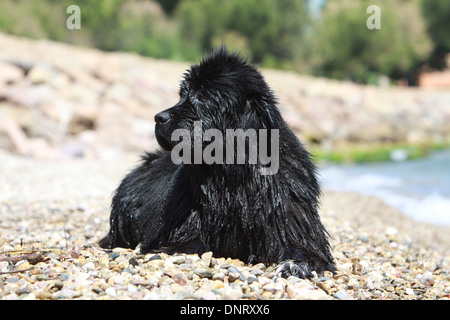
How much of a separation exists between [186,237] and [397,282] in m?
1.70

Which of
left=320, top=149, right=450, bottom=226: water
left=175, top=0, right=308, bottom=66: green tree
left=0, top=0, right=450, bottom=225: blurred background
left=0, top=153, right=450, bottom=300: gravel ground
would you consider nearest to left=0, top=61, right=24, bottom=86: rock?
left=0, top=0, right=450, bottom=225: blurred background

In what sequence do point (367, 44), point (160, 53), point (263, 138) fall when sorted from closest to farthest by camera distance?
point (263, 138)
point (160, 53)
point (367, 44)

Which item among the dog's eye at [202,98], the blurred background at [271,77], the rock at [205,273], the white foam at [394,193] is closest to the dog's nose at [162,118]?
the dog's eye at [202,98]

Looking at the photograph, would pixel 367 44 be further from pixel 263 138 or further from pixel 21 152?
pixel 263 138

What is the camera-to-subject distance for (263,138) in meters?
3.73

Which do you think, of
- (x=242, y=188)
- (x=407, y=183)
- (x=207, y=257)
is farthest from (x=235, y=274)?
(x=407, y=183)

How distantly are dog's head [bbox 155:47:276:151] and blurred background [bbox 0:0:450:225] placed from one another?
18.6 inches

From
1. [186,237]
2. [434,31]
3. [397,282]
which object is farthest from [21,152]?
[434,31]

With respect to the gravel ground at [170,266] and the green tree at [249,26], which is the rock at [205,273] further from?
the green tree at [249,26]

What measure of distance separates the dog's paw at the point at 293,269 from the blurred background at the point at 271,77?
176 centimetres

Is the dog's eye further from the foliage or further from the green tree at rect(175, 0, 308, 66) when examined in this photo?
the green tree at rect(175, 0, 308, 66)

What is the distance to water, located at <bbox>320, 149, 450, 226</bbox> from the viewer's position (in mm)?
10215

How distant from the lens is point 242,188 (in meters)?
3.74

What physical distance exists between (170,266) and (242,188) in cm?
79
